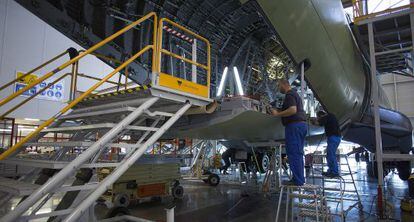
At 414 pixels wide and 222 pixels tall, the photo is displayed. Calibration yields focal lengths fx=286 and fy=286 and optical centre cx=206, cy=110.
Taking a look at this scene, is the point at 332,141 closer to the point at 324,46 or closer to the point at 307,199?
the point at 307,199

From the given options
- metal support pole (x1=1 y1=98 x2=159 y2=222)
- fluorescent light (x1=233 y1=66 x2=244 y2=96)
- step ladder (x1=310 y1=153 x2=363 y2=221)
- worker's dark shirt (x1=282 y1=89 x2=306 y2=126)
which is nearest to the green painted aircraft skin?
worker's dark shirt (x1=282 y1=89 x2=306 y2=126)

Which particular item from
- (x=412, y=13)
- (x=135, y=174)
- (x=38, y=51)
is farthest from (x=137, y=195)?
(x=38, y=51)

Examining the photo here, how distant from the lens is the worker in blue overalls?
15.1 feet

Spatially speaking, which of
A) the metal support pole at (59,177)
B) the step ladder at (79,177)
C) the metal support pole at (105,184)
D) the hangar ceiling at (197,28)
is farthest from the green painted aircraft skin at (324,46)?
the metal support pole at (59,177)

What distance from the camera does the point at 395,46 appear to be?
8875mm

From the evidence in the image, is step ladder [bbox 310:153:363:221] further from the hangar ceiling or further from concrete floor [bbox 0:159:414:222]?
the hangar ceiling

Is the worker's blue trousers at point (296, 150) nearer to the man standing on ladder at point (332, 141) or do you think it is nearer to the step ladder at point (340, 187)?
the step ladder at point (340, 187)

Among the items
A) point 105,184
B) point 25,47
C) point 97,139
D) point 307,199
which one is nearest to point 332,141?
point 307,199

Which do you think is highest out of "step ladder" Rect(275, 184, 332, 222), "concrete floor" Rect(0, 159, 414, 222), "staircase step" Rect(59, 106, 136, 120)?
"staircase step" Rect(59, 106, 136, 120)

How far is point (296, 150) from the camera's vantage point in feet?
15.1

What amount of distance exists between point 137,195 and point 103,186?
16.4ft

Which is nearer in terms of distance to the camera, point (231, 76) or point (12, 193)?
point (12, 193)

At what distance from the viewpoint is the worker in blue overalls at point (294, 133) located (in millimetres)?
4602

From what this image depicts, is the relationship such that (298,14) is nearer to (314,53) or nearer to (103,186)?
(314,53)
